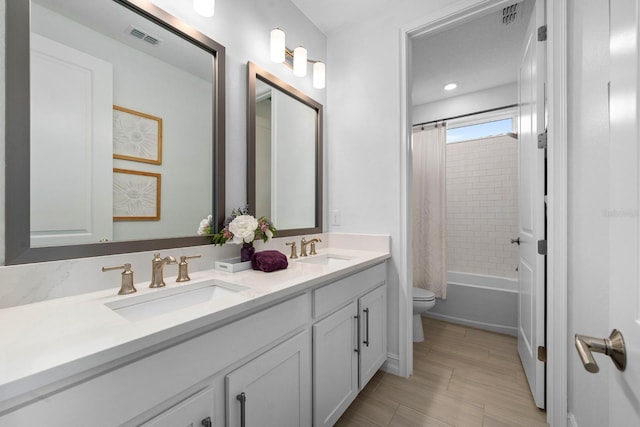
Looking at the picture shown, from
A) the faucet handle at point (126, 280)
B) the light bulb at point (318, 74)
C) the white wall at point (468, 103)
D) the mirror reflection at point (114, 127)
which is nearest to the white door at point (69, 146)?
the mirror reflection at point (114, 127)

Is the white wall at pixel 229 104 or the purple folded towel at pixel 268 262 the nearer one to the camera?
the white wall at pixel 229 104

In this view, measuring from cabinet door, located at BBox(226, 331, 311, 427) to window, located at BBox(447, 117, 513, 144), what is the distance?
315 cm

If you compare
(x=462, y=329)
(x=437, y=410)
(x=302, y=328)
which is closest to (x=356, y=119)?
(x=302, y=328)

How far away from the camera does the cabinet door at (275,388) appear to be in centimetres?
82

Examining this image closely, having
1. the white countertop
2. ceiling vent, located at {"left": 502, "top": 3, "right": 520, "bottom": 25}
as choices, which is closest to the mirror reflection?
the white countertop

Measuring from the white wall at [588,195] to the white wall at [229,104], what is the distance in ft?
4.83

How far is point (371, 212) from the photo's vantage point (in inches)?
76.4

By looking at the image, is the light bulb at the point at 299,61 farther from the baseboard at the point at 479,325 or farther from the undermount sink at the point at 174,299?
the baseboard at the point at 479,325

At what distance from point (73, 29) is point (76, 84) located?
0.20 meters

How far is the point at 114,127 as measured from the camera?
1.03 meters

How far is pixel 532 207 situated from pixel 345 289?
121 centimetres

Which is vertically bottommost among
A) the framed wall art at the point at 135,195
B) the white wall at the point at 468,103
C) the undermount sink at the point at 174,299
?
the undermount sink at the point at 174,299

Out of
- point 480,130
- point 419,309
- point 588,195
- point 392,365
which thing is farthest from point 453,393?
point 480,130

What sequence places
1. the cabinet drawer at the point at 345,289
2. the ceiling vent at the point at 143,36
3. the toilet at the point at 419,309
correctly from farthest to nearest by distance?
the toilet at the point at 419,309
the cabinet drawer at the point at 345,289
the ceiling vent at the point at 143,36
